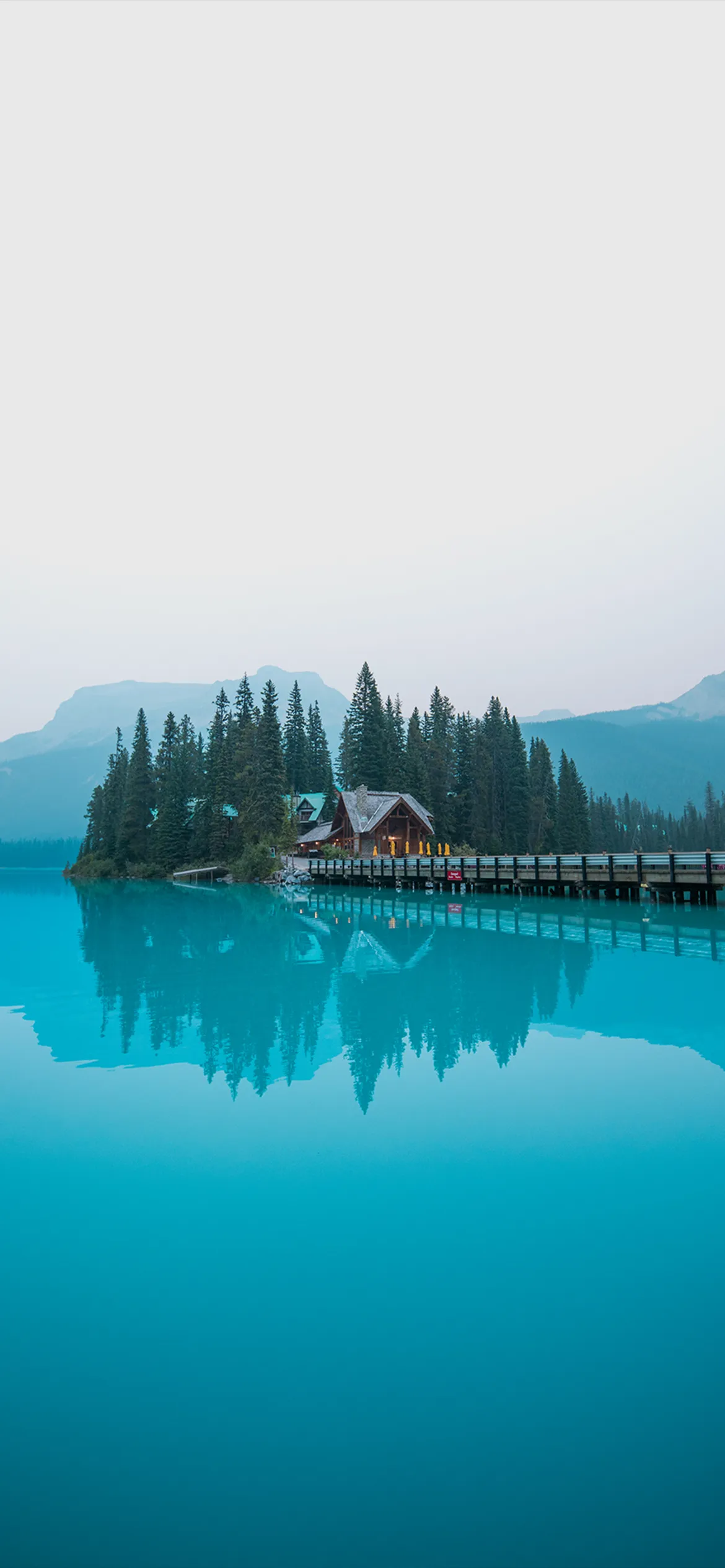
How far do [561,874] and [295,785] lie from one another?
61.3 m

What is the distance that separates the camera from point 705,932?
29109 millimetres

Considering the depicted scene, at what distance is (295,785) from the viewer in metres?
102

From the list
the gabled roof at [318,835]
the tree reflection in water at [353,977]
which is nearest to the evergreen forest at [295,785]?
the gabled roof at [318,835]

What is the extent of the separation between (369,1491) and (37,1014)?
600 inches

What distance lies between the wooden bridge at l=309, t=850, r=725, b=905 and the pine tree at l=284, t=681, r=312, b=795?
3825cm

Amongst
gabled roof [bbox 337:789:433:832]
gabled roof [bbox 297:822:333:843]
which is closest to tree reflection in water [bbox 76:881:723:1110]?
gabled roof [bbox 337:789:433:832]

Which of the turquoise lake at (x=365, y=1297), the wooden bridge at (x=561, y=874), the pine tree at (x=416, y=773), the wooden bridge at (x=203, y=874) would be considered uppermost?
the pine tree at (x=416, y=773)

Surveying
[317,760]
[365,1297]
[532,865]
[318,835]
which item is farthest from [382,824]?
[365,1297]

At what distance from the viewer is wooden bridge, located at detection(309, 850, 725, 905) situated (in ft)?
121

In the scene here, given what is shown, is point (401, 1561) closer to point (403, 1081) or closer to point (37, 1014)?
point (403, 1081)

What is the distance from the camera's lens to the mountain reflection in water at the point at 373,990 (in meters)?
14.3

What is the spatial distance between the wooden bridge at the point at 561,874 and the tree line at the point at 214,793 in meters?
13.4

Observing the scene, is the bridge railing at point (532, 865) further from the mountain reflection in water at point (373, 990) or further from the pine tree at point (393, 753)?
the pine tree at point (393, 753)

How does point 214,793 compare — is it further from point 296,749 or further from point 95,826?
point 95,826
